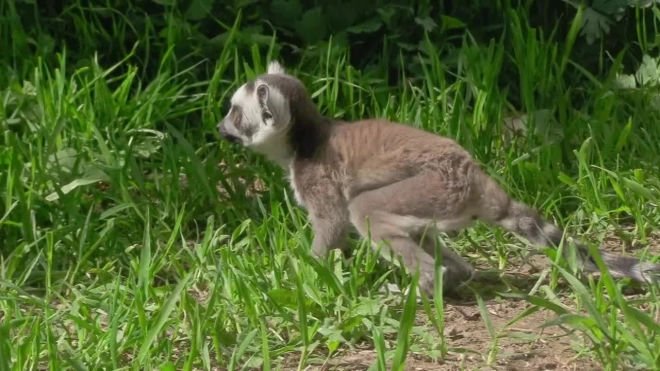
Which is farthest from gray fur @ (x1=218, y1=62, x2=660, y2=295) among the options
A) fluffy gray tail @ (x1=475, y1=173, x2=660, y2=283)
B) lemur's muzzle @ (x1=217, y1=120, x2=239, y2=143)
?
lemur's muzzle @ (x1=217, y1=120, x2=239, y2=143)

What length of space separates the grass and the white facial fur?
0.66 ft

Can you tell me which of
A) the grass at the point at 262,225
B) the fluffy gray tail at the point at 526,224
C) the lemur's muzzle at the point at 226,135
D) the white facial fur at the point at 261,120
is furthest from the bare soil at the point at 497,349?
the lemur's muzzle at the point at 226,135

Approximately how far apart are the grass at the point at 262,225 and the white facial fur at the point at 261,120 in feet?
0.66

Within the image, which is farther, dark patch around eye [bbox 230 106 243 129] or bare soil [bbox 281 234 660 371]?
dark patch around eye [bbox 230 106 243 129]

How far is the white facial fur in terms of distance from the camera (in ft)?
15.3

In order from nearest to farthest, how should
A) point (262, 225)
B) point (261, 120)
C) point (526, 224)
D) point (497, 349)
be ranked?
1. point (497, 349)
2. point (526, 224)
3. point (262, 225)
4. point (261, 120)

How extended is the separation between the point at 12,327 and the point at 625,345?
1849 millimetres

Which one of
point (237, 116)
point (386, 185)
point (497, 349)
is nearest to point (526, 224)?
point (386, 185)

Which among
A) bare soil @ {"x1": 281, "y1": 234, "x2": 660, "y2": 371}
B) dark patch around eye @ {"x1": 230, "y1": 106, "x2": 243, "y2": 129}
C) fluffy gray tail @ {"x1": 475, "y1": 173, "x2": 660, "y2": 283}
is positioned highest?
dark patch around eye @ {"x1": 230, "y1": 106, "x2": 243, "y2": 129}

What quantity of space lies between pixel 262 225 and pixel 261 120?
0.51 meters

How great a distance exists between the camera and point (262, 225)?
4430mm

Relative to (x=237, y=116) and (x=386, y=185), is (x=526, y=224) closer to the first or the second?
(x=386, y=185)

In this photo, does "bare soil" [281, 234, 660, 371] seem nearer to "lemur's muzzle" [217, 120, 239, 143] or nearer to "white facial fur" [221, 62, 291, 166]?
"white facial fur" [221, 62, 291, 166]

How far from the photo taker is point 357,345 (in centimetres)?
364
